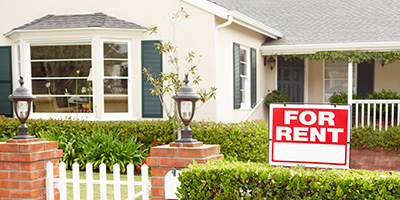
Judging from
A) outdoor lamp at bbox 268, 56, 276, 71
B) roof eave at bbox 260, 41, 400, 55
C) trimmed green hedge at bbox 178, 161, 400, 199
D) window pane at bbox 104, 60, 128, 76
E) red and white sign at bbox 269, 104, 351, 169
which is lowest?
trimmed green hedge at bbox 178, 161, 400, 199

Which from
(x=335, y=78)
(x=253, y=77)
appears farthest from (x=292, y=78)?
(x=253, y=77)

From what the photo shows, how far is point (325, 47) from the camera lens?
40.1 feet

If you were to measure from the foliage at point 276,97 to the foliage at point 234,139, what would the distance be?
13.7 feet

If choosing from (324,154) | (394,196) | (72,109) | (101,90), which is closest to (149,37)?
(101,90)

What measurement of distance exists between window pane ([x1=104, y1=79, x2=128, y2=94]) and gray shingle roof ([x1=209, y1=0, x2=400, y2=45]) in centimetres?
316

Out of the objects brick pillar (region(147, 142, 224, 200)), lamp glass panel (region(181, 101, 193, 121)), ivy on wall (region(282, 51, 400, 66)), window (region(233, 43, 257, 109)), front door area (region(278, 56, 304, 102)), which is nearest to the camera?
brick pillar (region(147, 142, 224, 200))

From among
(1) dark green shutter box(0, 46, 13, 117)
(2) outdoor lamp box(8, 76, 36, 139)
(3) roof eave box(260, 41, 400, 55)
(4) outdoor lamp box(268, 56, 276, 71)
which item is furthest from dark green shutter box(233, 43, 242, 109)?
(2) outdoor lamp box(8, 76, 36, 139)

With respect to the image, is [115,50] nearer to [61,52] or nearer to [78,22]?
[78,22]

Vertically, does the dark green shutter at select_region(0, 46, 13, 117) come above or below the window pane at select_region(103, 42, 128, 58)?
below

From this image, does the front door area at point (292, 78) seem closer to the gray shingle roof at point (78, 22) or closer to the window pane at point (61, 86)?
the gray shingle roof at point (78, 22)

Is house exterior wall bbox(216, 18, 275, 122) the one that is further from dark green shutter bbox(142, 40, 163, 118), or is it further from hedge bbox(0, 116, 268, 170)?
dark green shutter bbox(142, 40, 163, 118)

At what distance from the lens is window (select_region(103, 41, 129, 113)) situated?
10.4 metres

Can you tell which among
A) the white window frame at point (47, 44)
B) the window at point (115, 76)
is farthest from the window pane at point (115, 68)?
the white window frame at point (47, 44)

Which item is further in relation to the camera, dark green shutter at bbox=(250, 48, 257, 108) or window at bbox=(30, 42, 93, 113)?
dark green shutter at bbox=(250, 48, 257, 108)
